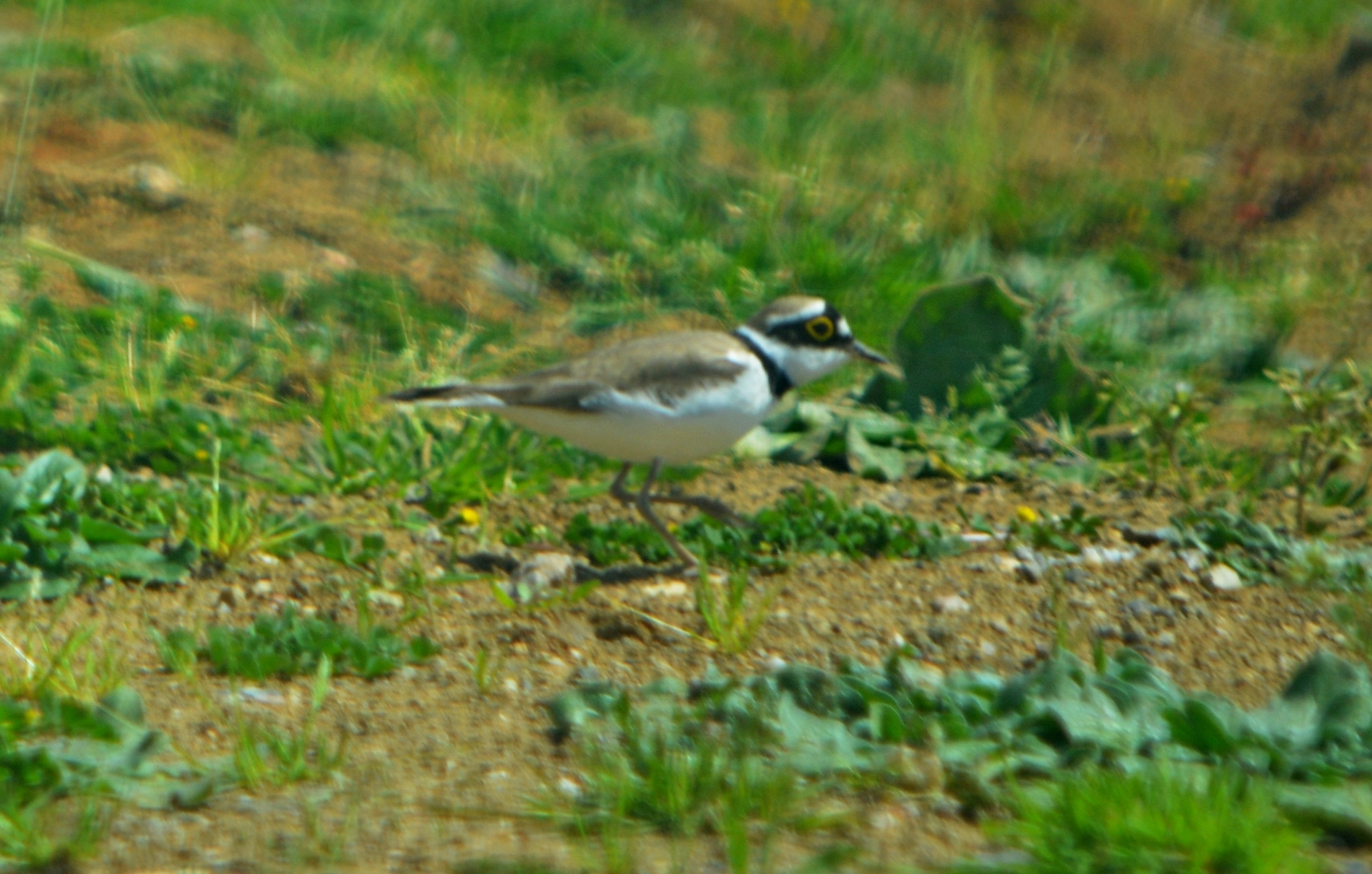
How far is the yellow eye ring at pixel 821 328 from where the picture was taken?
218 inches

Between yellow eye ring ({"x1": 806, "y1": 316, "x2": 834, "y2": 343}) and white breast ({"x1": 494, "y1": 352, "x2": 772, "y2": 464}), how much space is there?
1.45 ft

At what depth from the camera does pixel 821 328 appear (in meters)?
5.55

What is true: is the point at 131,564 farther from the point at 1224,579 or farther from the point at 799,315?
the point at 1224,579

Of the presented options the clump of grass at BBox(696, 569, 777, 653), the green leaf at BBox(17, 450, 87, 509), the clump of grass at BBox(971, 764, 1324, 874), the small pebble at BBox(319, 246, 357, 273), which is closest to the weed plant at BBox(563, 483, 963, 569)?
the clump of grass at BBox(696, 569, 777, 653)

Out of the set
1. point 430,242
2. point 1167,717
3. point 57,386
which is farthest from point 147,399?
point 1167,717

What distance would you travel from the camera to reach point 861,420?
594cm

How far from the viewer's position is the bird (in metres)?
5.01

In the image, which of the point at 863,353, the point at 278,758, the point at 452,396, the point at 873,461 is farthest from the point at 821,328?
the point at 278,758

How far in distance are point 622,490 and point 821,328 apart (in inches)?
36.0

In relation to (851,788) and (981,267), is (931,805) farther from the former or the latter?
Result: (981,267)

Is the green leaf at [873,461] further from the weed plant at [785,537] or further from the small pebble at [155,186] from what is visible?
the small pebble at [155,186]

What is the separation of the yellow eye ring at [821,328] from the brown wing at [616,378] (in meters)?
Answer: 0.39

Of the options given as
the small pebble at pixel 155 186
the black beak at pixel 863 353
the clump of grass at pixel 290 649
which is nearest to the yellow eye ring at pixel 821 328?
the black beak at pixel 863 353

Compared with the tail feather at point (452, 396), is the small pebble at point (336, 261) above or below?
below
